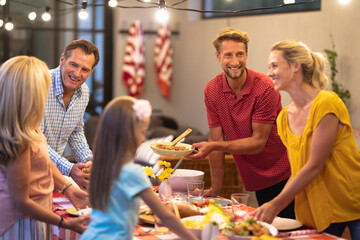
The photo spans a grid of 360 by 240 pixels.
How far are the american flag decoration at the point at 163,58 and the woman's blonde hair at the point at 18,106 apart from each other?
6.87 meters

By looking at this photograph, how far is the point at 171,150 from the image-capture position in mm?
2842

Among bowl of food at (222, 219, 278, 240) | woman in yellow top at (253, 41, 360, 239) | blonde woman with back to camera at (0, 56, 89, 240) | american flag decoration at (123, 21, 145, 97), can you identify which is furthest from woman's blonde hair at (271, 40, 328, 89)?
american flag decoration at (123, 21, 145, 97)

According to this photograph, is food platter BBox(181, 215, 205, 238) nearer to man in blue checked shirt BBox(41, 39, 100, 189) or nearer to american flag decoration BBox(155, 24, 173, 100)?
man in blue checked shirt BBox(41, 39, 100, 189)

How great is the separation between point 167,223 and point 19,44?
6.89 meters

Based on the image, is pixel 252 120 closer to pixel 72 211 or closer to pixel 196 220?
pixel 196 220

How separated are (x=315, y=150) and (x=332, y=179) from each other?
182mm

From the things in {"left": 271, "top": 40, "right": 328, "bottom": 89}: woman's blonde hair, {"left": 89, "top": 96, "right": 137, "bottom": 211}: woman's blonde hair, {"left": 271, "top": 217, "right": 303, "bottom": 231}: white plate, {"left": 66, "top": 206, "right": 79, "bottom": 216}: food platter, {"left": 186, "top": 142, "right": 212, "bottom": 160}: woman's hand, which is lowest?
{"left": 66, "top": 206, "right": 79, "bottom": 216}: food platter

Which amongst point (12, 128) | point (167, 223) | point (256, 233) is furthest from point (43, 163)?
point (256, 233)

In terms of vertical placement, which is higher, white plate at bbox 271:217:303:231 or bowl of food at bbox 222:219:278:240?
bowl of food at bbox 222:219:278:240

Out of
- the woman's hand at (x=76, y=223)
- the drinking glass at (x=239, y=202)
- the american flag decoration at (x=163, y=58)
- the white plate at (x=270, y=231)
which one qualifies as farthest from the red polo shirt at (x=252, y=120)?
the american flag decoration at (x=163, y=58)

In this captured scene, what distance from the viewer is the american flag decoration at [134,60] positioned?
8.59m

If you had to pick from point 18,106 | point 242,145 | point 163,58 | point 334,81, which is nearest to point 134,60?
point 163,58

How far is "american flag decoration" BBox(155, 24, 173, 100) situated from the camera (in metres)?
8.79

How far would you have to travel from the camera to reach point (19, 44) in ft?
26.7
